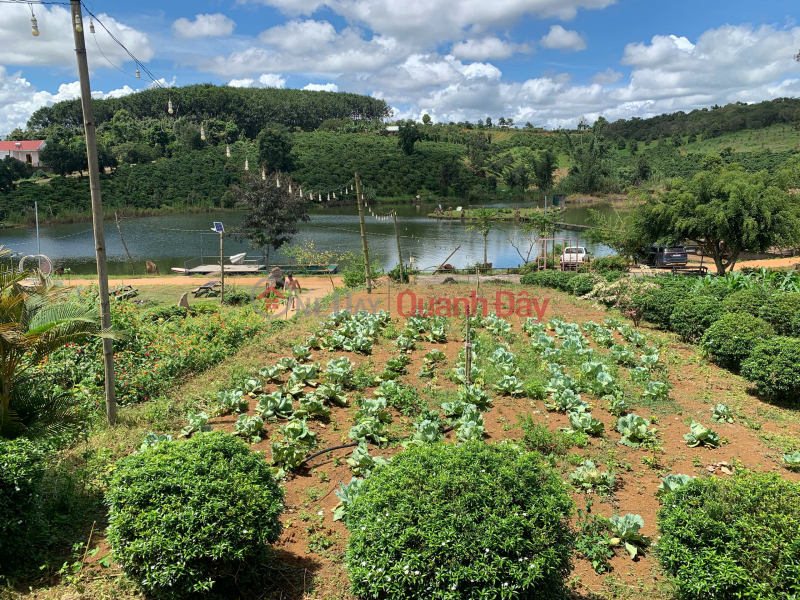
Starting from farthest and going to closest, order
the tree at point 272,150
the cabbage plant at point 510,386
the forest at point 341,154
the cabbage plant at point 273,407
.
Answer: the tree at point 272,150, the forest at point 341,154, the cabbage plant at point 510,386, the cabbage plant at point 273,407

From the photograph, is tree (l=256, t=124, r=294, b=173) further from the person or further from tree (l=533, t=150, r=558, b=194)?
the person

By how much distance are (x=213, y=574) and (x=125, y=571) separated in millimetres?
557

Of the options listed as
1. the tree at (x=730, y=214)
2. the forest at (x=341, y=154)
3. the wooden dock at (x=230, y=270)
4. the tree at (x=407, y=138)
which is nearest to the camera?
the tree at (x=730, y=214)

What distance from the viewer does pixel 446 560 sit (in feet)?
9.32

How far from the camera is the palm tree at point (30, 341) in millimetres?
4551

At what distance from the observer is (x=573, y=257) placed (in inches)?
1002

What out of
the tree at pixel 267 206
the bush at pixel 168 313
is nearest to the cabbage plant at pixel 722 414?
the bush at pixel 168 313

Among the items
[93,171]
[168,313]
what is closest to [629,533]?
[93,171]

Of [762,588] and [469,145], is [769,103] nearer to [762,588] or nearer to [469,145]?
[469,145]

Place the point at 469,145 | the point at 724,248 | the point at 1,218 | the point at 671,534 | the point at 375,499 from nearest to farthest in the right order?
1. the point at 375,499
2. the point at 671,534
3. the point at 724,248
4. the point at 1,218
5. the point at 469,145

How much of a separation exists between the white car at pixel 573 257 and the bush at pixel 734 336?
1467 centimetres

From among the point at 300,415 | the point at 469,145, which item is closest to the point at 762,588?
the point at 300,415

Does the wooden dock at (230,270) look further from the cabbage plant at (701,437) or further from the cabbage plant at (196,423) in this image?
the cabbage plant at (701,437)

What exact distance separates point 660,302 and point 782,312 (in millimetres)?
2556
